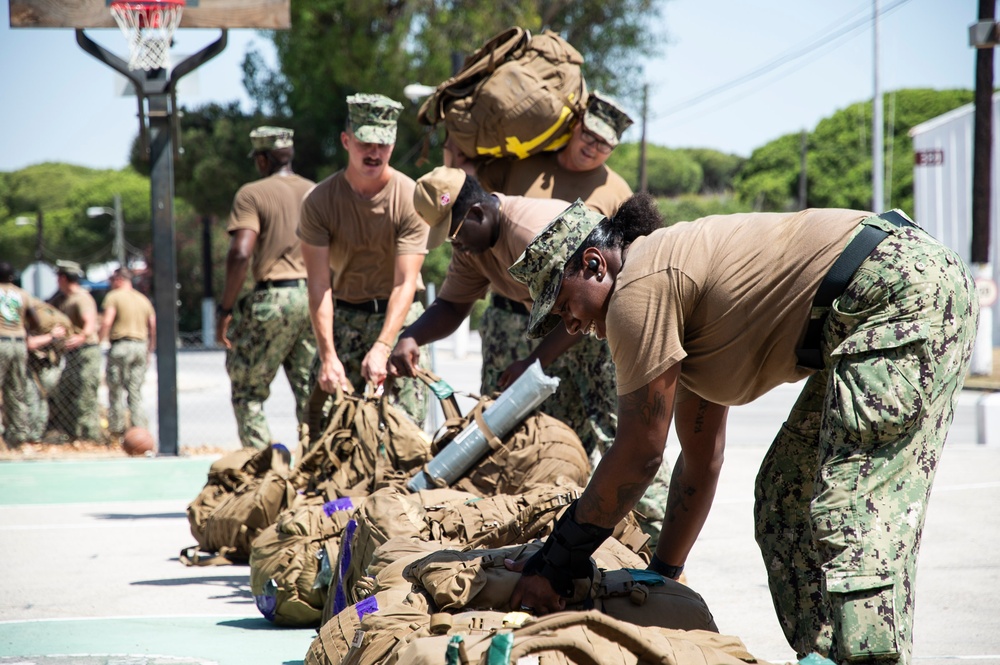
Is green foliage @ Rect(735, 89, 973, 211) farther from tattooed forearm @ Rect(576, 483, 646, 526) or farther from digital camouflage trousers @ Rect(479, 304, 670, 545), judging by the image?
tattooed forearm @ Rect(576, 483, 646, 526)

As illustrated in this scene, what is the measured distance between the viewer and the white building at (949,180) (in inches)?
1119

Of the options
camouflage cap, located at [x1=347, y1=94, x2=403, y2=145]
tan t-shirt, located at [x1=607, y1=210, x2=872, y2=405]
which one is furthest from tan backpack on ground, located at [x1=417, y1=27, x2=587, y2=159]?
Result: tan t-shirt, located at [x1=607, y1=210, x2=872, y2=405]

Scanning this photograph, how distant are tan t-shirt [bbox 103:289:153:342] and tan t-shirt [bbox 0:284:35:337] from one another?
0.94 meters

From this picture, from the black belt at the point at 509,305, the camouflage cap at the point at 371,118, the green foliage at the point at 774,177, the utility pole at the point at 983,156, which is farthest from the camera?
the green foliage at the point at 774,177

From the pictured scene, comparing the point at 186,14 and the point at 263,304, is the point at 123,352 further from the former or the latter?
the point at 263,304

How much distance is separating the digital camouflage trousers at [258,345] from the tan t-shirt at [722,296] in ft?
16.0

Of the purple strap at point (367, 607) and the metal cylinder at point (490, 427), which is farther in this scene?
the metal cylinder at point (490, 427)

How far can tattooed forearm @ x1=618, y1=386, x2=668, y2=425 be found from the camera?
8.85 feet

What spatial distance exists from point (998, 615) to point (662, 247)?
2.58 meters

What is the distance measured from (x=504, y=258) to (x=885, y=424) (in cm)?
237

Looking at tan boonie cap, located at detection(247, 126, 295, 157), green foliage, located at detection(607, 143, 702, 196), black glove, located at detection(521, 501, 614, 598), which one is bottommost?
black glove, located at detection(521, 501, 614, 598)

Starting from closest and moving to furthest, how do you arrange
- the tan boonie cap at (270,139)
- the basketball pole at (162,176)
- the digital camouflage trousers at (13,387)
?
the tan boonie cap at (270,139) → the basketball pole at (162,176) → the digital camouflage trousers at (13,387)

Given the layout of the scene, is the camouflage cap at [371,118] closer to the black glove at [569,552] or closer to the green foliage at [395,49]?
the black glove at [569,552]

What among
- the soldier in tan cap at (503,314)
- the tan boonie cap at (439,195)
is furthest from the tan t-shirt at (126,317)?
the tan boonie cap at (439,195)
